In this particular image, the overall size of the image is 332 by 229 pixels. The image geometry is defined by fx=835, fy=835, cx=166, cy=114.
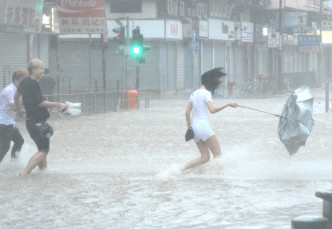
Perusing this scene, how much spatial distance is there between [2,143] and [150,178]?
100 inches

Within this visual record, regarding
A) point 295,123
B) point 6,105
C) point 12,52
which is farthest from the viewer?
point 12,52

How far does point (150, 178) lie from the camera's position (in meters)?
10.7

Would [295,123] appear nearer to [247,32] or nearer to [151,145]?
[151,145]

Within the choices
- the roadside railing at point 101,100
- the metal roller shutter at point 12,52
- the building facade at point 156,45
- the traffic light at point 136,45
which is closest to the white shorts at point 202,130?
the roadside railing at point 101,100

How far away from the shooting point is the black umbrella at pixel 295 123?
36.0 feet

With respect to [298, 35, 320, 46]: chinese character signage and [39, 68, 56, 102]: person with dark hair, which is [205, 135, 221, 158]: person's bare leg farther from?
[298, 35, 320, 46]: chinese character signage

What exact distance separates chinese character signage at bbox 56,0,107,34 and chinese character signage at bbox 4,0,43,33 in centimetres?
126

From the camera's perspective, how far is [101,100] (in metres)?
26.8

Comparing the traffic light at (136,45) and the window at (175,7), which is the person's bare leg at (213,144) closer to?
the traffic light at (136,45)

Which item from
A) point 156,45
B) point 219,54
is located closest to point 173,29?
point 156,45

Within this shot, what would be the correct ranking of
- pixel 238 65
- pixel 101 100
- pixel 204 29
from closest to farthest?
pixel 101 100 < pixel 204 29 < pixel 238 65

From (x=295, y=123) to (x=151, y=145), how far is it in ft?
18.1

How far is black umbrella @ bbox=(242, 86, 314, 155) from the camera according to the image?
11.0 m

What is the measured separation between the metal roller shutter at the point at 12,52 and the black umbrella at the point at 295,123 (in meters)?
18.2
